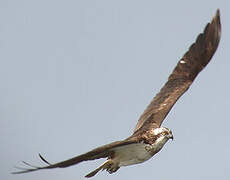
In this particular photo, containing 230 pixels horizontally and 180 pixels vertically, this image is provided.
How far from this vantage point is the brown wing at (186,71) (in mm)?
17595

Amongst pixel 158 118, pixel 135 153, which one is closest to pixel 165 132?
pixel 135 153

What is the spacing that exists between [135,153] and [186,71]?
483 centimetres

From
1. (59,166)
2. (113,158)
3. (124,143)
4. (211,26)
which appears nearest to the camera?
(59,166)

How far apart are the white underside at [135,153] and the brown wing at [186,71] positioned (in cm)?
264

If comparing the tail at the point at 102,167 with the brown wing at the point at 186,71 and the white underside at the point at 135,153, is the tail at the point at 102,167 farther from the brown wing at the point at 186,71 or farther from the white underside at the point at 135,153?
the brown wing at the point at 186,71

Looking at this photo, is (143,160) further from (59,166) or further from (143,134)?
(59,166)

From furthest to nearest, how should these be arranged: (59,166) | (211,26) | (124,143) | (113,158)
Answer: (211,26) → (113,158) → (124,143) → (59,166)

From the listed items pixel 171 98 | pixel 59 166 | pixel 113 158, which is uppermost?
pixel 171 98

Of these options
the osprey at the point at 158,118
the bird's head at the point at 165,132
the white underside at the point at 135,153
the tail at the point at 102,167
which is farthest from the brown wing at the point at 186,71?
the white underside at the point at 135,153

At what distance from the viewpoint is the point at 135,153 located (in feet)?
46.8

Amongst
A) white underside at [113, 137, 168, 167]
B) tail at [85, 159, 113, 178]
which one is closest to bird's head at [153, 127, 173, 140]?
white underside at [113, 137, 168, 167]

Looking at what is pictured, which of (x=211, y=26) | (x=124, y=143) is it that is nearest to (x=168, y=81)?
(x=211, y=26)

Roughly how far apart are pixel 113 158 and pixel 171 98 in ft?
13.2

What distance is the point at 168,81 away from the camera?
1861cm
